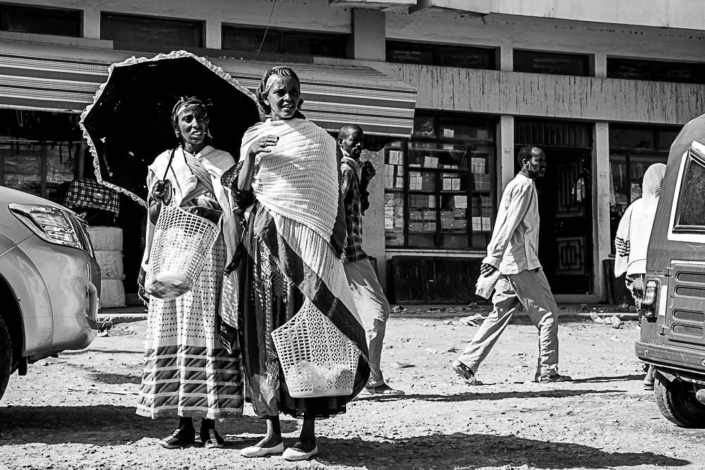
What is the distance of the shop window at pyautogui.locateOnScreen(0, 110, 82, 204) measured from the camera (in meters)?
14.8

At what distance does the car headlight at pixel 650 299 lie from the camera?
20.9 feet

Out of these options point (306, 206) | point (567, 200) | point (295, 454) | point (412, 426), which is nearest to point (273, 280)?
point (306, 206)

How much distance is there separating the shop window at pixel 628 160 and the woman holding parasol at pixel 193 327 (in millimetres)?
13661

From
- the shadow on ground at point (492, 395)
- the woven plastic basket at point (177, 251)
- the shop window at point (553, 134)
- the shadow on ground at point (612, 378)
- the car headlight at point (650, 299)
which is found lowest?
the shadow on ground at point (612, 378)

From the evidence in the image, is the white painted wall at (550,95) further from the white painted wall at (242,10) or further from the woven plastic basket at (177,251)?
the woven plastic basket at (177,251)

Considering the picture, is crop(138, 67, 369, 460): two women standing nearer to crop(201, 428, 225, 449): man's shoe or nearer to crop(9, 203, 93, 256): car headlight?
crop(201, 428, 225, 449): man's shoe

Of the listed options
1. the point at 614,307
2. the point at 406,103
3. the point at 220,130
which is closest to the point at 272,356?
the point at 220,130

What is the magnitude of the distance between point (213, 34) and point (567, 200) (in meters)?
6.85

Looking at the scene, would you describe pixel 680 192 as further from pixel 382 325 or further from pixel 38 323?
pixel 38 323

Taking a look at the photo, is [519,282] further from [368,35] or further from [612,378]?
[368,35]

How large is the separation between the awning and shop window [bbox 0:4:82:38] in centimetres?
128

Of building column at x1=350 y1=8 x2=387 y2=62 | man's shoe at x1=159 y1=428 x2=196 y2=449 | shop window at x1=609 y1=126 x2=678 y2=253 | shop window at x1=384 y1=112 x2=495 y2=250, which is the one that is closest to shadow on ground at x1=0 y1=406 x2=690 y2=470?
man's shoe at x1=159 y1=428 x2=196 y2=449

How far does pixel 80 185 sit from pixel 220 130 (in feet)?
26.8

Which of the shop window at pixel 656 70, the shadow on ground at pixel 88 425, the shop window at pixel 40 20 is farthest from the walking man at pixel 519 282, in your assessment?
the shop window at pixel 656 70
